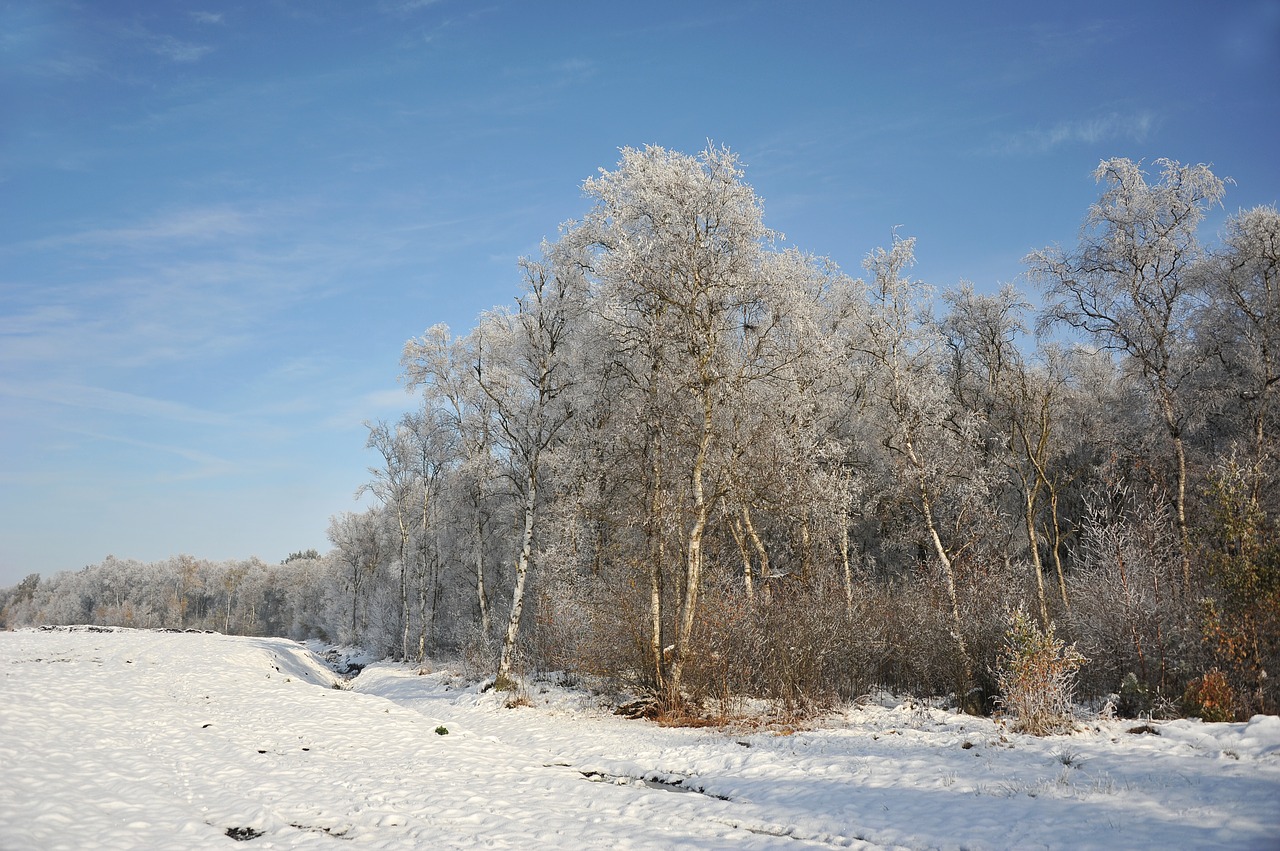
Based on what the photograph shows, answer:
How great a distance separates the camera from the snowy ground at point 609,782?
24.9 ft

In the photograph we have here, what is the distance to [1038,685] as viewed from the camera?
1205 centimetres

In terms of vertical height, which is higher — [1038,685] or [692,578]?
[692,578]

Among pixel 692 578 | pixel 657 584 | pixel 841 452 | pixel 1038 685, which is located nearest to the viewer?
pixel 1038 685

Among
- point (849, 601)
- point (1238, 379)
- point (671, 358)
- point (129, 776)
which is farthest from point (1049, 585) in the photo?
point (129, 776)

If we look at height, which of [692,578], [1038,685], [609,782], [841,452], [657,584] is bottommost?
[609,782]

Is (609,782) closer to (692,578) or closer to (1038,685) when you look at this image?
(692,578)

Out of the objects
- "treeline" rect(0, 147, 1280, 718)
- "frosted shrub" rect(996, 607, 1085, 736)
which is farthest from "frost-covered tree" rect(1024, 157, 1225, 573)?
"frosted shrub" rect(996, 607, 1085, 736)

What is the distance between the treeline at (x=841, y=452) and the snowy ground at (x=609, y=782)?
9.47 feet

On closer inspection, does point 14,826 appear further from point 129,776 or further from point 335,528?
point 335,528

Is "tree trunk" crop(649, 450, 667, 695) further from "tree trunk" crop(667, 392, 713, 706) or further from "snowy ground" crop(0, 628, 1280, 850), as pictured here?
"snowy ground" crop(0, 628, 1280, 850)

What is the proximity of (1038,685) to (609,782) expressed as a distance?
7.54 meters

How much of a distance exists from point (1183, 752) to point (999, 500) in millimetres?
24257

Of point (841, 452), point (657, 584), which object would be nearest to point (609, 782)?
point (657, 584)

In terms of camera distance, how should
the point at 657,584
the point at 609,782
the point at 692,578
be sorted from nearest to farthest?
A: 1. the point at 609,782
2. the point at 692,578
3. the point at 657,584
